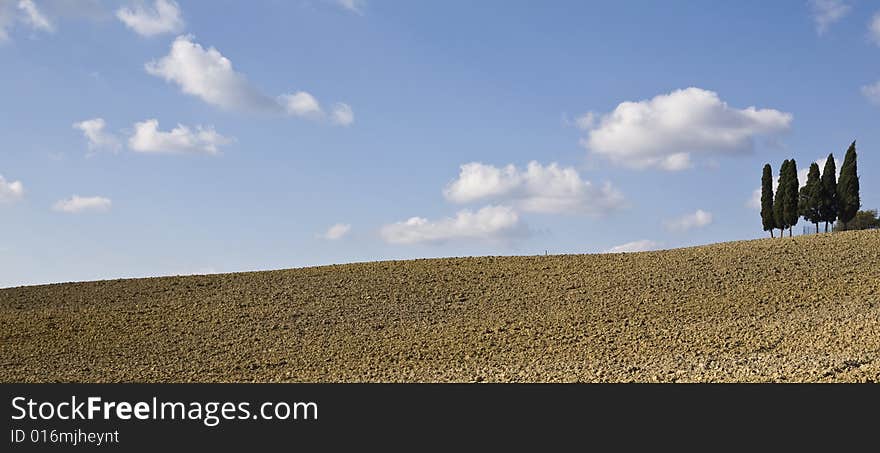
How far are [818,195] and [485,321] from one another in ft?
50.7

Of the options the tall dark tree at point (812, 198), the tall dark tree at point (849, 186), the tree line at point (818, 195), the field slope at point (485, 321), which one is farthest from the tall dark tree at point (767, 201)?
the field slope at point (485, 321)

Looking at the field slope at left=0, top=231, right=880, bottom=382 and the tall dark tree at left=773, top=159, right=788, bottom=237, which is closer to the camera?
the field slope at left=0, top=231, right=880, bottom=382

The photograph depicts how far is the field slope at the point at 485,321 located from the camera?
10.0 metres

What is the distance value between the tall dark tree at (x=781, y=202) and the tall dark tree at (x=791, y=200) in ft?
0.40

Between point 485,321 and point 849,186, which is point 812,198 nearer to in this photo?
point 849,186

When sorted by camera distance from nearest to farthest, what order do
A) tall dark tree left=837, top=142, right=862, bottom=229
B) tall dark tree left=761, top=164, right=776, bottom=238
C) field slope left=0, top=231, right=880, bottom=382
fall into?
1. field slope left=0, top=231, right=880, bottom=382
2. tall dark tree left=837, top=142, right=862, bottom=229
3. tall dark tree left=761, top=164, right=776, bottom=238

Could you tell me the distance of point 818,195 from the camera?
2361 centimetres

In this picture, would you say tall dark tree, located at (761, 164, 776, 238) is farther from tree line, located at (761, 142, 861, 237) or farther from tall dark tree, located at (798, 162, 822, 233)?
tall dark tree, located at (798, 162, 822, 233)

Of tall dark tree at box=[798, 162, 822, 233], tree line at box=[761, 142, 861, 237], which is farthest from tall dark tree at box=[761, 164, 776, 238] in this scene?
tall dark tree at box=[798, 162, 822, 233]

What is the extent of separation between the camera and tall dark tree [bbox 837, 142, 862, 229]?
23250mm

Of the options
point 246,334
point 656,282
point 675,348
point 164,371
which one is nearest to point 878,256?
point 656,282

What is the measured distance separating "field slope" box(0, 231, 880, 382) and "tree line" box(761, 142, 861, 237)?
5767 mm

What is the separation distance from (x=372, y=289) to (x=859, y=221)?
23.1 metres

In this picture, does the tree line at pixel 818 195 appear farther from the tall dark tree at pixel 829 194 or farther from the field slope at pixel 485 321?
the field slope at pixel 485 321
